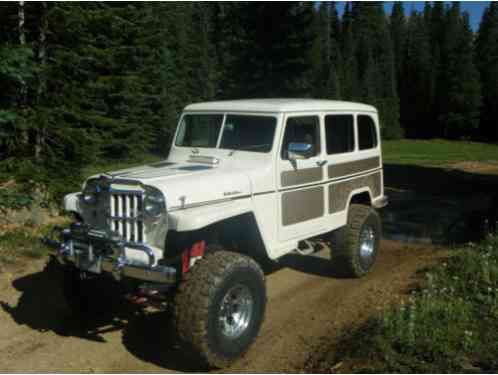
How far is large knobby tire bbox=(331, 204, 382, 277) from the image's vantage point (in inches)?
287

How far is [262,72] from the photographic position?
82.8 ft

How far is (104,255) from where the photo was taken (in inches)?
196

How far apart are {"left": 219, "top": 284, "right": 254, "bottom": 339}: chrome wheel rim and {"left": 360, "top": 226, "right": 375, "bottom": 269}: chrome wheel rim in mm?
2868

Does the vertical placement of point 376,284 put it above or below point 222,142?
below

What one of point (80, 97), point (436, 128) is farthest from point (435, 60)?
point (80, 97)

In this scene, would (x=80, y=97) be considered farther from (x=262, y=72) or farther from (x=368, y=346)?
(x=262, y=72)

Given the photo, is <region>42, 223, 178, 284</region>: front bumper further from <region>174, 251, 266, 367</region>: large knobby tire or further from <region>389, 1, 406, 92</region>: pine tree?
<region>389, 1, 406, 92</region>: pine tree

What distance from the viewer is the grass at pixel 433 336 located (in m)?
4.50

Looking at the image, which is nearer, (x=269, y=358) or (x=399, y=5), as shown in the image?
(x=269, y=358)

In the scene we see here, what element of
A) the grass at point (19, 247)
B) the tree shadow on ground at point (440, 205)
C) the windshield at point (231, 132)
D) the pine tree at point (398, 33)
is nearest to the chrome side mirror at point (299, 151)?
the windshield at point (231, 132)

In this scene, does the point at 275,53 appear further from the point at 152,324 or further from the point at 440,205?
the point at 152,324

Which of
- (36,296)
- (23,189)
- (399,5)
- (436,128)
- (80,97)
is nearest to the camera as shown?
(36,296)

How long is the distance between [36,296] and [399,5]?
8080 cm

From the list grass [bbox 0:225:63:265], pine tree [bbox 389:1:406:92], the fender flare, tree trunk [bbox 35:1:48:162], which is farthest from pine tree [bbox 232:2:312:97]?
pine tree [bbox 389:1:406:92]
